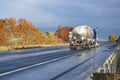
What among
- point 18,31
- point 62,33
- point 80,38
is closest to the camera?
point 80,38

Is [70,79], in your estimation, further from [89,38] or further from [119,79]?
[89,38]

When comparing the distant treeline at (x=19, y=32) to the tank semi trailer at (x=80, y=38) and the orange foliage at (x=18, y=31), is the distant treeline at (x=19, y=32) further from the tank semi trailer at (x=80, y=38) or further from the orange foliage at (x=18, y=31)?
the tank semi trailer at (x=80, y=38)

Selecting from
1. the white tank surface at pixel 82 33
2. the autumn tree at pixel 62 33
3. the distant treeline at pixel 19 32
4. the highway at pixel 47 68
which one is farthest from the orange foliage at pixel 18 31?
the highway at pixel 47 68

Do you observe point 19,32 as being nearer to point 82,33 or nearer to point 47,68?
point 82,33

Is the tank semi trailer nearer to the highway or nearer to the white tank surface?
the white tank surface

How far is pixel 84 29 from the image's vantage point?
Answer: 180 ft

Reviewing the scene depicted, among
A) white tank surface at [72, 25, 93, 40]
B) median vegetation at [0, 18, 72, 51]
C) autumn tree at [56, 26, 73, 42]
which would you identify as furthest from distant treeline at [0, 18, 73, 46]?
autumn tree at [56, 26, 73, 42]

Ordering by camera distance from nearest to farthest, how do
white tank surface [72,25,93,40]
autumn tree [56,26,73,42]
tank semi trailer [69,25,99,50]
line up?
tank semi trailer [69,25,99,50], white tank surface [72,25,93,40], autumn tree [56,26,73,42]

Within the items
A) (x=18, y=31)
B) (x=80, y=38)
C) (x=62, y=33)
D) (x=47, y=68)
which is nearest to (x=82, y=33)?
(x=80, y=38)

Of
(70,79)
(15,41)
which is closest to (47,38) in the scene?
(15,41)

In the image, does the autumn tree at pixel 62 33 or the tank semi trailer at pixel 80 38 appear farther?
the autumn tree at pixel 62 33

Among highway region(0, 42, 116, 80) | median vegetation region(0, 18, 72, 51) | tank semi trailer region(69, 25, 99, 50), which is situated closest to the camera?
highway region(0, 42, 116, 80)

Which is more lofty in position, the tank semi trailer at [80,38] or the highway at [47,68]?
the tank semi trailer at [80,38]

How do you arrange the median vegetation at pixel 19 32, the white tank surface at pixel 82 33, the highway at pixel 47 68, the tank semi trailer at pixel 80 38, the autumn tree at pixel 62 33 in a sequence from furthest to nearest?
the autumn tree at pixel 62 33 < the median vegetation at pixel 19 32 < the white tank surface at pixel 82 33 < the tank semi trailer at pixel 80 38 < the highway at pixel 47 68
